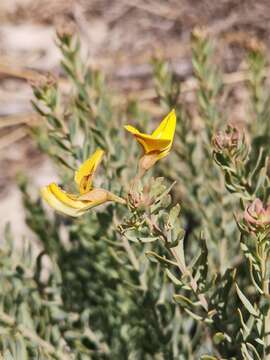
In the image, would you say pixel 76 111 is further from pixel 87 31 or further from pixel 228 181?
pixel 87 31

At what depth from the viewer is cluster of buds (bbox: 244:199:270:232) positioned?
2.98ft

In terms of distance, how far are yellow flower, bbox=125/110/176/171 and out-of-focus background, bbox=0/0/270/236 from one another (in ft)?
6.47

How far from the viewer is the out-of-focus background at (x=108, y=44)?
3.16 m

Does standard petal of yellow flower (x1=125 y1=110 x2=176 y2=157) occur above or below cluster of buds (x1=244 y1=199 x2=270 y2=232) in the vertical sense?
above

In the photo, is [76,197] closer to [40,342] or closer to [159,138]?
[159,138]

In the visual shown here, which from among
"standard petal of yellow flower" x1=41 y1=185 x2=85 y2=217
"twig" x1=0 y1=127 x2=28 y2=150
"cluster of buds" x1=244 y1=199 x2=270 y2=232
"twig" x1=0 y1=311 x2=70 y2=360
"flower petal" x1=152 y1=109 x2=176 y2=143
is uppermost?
"flower petal" x1=152 y1=109 x2=176 y2=143

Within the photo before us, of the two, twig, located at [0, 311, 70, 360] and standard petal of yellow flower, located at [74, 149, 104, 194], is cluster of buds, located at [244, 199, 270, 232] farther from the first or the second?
twig, located at [0, 311, 70, 360]

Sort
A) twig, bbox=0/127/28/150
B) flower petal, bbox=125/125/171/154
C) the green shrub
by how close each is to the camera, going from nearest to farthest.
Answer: flower petal, bbox=125/125/171/154 → the green shrub → twig, bbox=0/127/28/150

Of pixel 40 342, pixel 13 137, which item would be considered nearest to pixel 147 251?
pixel 40 342

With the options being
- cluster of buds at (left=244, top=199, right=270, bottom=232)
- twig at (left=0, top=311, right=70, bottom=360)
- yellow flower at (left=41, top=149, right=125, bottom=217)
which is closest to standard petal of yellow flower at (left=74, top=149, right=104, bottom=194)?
yellow flower at (left=41, top=149, right=125, bottom=217)

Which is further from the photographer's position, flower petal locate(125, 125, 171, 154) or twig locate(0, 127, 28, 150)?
twig locate(0, 127, 28, 150)

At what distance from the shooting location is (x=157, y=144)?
93 centimetres

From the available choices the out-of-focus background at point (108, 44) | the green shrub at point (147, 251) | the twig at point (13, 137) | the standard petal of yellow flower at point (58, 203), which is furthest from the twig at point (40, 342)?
the twig at point (13, 137)

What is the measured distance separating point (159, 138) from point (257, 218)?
18 centimetres
